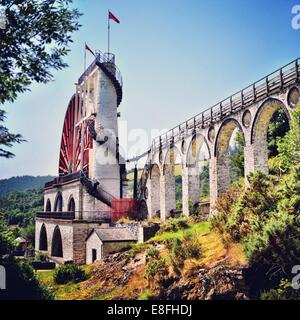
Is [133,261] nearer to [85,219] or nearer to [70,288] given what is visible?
[70,288]

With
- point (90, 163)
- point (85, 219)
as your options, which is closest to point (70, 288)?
point (85, 219)

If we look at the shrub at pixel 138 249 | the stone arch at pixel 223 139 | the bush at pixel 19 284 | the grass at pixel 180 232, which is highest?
the stone arch at pixel 223 139

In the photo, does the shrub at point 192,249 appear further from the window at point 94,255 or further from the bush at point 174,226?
the window at point 94,255

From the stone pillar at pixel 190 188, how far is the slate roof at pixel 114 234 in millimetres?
3933

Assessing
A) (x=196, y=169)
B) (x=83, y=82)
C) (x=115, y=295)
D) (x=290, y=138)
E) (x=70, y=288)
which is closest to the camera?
(x=290, y=138)

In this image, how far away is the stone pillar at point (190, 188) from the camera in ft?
74.0

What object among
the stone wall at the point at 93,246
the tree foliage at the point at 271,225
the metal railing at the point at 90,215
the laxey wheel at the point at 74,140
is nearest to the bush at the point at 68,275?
the stone wall at the point at 93,246

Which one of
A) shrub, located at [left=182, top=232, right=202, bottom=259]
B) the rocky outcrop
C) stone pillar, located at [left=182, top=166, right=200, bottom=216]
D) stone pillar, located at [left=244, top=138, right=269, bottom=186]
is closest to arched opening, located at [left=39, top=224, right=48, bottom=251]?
stone pillar, located at [left=182, top=166, right=200, bottom=216]

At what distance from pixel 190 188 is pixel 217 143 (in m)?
3.74

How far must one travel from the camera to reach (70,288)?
16172 millimetres

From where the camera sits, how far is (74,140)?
35.0 m

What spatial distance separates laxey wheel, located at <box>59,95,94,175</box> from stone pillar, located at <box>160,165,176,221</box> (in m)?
7.14

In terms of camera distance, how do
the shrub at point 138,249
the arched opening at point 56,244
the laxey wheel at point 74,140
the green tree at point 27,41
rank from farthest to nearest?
the laxey wheel at point 74,140 → the arched opening at point 56,244 → the shrub at point 138,249 → the green tree at point 27,41

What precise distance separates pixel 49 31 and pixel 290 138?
294 inches
